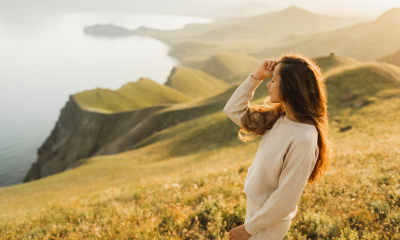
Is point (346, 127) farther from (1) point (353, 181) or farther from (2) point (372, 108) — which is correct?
(1) point (353, 181)

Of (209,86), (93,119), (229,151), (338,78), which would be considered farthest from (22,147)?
(338,78)

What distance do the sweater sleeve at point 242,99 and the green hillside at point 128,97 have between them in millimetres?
83360

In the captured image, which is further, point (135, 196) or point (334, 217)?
point (135, 196)

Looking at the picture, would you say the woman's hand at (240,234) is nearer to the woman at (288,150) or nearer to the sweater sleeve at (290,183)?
the woman at (288,150)

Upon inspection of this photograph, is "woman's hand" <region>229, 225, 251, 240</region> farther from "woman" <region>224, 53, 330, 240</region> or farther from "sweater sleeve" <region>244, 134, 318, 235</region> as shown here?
"sweater sleeve" <region>244, 134, 318, 235</region>

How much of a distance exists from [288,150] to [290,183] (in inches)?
14.6

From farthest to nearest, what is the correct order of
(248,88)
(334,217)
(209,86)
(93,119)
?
(209,86), (93,119), (334,217), (248,88)

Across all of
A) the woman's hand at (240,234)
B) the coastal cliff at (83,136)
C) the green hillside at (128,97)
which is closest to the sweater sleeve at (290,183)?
the woman's hand at (240,234)

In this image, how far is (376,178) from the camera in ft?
21.1

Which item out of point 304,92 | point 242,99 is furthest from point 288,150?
point 242,99

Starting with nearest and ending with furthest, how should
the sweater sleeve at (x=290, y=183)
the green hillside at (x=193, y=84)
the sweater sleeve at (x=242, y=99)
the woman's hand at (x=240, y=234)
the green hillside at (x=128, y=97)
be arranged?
the sweater sleeve at (x=290, y=183), the woman's hand at (x=240, y=234), the sweater sleeve at (x=242, y=99), the green hillside at (x=128, y=97), the green hillside at (x=193, y=84)

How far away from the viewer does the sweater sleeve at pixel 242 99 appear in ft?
11.0

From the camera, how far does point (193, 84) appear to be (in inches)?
5177

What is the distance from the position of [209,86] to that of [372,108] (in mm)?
117229
